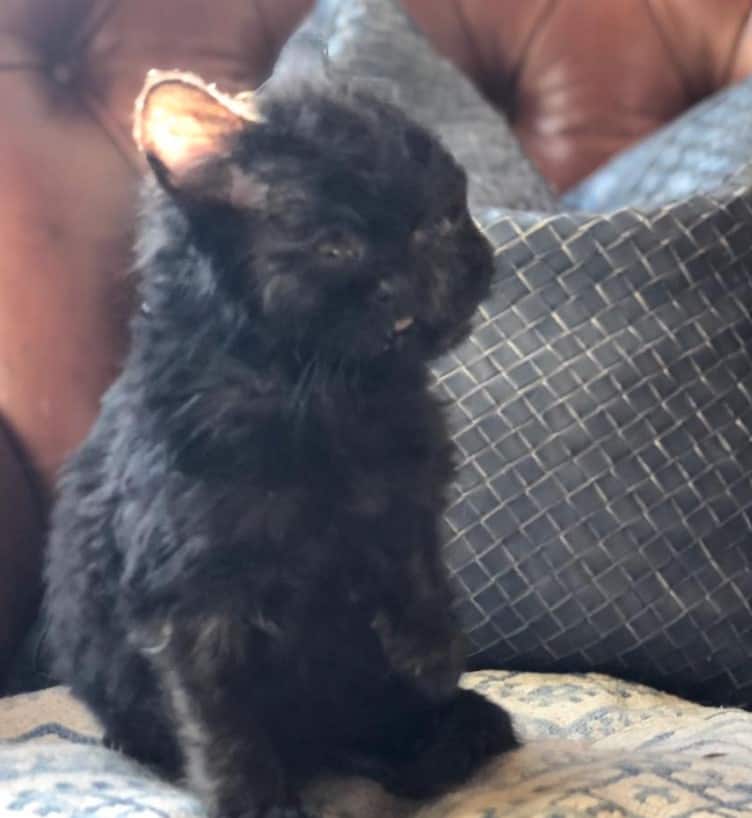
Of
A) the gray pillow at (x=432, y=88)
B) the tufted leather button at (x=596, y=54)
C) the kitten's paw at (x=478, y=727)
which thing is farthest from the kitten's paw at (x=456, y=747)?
the tufted leather button at (x=596, y=54)

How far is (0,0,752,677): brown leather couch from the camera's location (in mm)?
1075

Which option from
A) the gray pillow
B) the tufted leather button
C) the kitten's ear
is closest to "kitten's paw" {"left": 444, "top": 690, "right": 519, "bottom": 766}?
the kitten's ear

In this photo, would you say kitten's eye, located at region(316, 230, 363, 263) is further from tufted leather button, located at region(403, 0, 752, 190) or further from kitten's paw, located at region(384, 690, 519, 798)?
tufted leather button, located at region(403, 0, 752, 190)

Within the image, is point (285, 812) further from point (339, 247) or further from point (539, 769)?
point (339, 247)

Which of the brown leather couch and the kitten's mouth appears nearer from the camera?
the kitten's mouth

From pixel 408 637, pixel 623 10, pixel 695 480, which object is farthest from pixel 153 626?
pixel 623 10

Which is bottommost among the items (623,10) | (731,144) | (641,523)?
(641,523)

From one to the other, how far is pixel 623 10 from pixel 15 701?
0.96m

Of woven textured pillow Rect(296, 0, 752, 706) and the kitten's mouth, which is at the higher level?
the kitten's mouth

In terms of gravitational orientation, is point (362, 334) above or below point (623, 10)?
below

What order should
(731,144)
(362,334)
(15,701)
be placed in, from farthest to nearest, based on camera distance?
(731,144) < (15,701) < (362,334)

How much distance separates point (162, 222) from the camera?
2.38ft

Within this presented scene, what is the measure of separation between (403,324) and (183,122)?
0.56 feet

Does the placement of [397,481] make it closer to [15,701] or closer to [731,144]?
[15,701]
